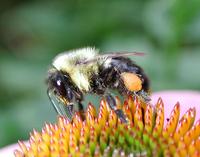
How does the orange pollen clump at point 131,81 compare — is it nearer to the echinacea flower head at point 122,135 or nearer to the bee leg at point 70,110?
the echinacea flower head at point 122,135

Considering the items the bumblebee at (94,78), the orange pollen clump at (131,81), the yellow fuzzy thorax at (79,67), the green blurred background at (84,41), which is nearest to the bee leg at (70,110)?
the bumblebee at (94,78)

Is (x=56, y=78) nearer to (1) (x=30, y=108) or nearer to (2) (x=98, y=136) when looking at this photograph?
(2) (x=98, y=136)

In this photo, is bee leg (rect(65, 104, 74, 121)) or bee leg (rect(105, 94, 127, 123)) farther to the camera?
bee leg (rect(65, 104, 74, 121))

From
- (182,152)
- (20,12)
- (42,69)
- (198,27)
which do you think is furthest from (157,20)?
(182,152)

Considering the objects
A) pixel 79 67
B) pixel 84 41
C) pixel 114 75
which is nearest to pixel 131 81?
pixel 114 75

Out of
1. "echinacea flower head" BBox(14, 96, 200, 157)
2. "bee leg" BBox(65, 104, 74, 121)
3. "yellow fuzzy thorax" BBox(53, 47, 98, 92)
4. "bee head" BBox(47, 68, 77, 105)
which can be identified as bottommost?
"echinacea flower head" BBox(14, 96, 200, 157)

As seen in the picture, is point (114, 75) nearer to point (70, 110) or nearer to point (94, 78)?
point (94, 78)

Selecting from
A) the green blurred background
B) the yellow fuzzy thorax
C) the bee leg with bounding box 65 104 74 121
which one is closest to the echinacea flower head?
the bee leg with bounding box 65 104 74 121

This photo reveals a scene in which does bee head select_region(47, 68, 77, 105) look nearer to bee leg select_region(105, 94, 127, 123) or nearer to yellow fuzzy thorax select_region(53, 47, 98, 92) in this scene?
yellow fuzzy thorax select_region(53, 47, 98, 92)
